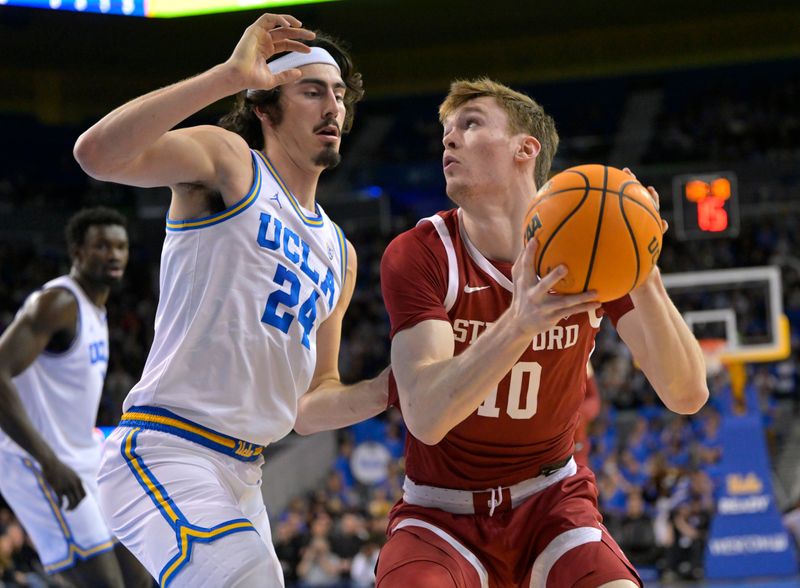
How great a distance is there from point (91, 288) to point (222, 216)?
3253 mm

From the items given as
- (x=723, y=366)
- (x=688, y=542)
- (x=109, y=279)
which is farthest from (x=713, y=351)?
(x=109, y=279)

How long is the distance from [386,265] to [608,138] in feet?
70.4

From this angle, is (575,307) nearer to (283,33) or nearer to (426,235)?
(426,235)

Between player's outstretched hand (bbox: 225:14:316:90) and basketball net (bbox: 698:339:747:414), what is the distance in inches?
437

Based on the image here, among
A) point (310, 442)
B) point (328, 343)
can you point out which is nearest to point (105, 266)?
point (328, 343)

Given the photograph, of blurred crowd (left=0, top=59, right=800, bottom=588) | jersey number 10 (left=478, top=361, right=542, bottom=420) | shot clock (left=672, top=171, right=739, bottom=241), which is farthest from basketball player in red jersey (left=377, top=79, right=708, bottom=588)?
shot clock (left=672, top=171, right=739, bottom=241)

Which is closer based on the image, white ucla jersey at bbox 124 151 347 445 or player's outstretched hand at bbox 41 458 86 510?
white ucla jersey at bbox 124 151 347 445

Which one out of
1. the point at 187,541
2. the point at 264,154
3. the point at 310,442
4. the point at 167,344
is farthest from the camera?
the point at 310,442

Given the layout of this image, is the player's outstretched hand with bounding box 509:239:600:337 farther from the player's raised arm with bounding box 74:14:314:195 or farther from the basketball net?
the basketball net

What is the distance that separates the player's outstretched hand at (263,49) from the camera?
11.0 feet

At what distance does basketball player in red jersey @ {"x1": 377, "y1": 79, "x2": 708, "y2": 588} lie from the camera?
3.50 metres

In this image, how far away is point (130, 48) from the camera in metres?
24.3

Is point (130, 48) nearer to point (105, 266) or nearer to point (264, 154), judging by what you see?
point (105, 266)

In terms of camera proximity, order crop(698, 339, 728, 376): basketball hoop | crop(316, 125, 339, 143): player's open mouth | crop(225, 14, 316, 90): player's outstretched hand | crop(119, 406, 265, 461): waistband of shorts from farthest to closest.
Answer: crop(698, 339, 728, 376): basketball hoop
crop(316, 125, 339, 143): player's open mouth
crop(119, 406, 265, 461): waistband of shorts
crop(225, 14, 316, 90): player's outstretched hand
